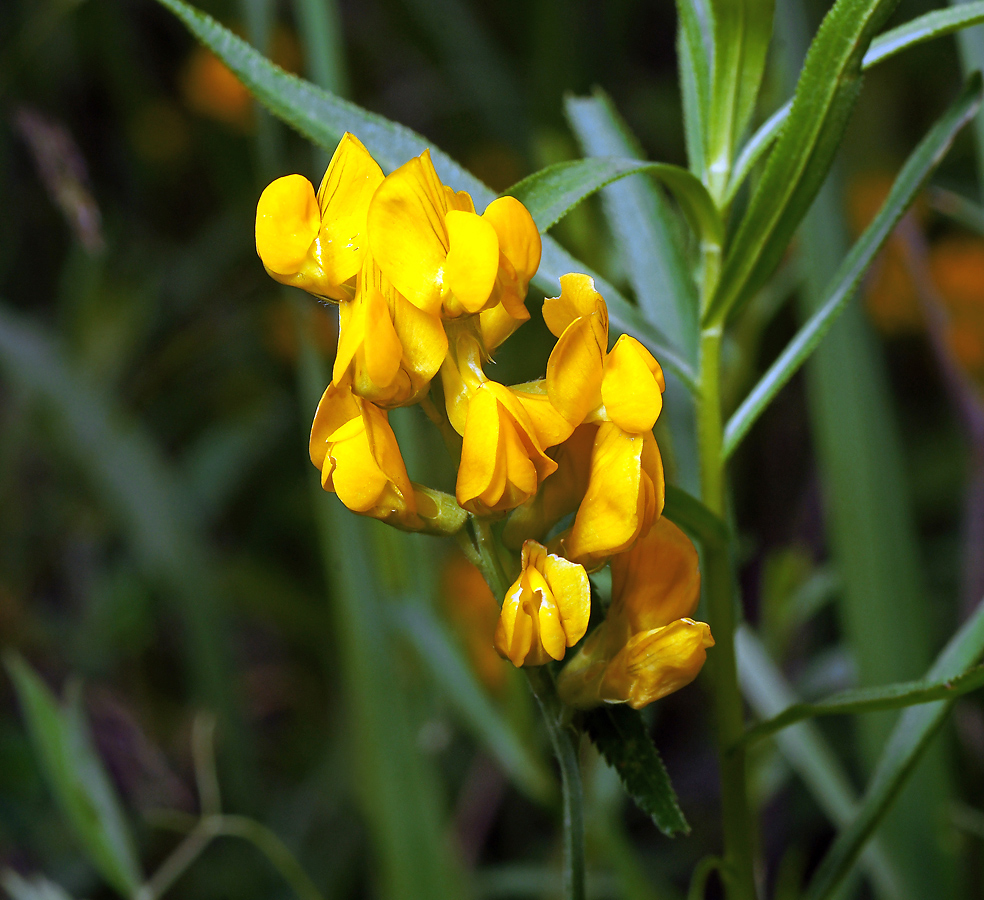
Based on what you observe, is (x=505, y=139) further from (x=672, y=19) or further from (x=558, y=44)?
(x=672, y=19)

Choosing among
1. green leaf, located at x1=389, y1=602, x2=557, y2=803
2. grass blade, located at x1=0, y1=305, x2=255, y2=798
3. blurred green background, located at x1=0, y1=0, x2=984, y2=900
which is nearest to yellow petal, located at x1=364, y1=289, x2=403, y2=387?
blurred green background, located at x1=0, y1=0, x2=984, y2=900

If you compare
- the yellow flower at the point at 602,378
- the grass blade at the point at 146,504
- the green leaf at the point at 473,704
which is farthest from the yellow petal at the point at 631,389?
the grass blade at the point at 146,504

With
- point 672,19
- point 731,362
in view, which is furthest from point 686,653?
point 672,19

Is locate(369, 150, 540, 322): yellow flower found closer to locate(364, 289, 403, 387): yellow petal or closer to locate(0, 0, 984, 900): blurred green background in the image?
locate(364, 289, 403, 387): yellow petal

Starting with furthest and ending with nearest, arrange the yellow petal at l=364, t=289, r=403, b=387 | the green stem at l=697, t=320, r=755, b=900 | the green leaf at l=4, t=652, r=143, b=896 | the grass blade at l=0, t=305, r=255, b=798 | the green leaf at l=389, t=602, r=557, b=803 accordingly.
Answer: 1. the grass blade at l=0, t=305, r=255, b=798
2. the green leaf at l=389, t=602, r=557, b=803
3. the green leaf at l=4, t=652, r=143, b=896
4. the green stem at l=697, t=320, r=755, b=900
5. the yellow petal at l=364, t=289, r=403, b=387

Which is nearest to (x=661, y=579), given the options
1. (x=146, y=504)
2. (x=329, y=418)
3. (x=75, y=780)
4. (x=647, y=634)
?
(x=647, y=634)

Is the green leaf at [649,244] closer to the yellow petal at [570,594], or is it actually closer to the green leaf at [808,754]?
the yellow petal at [570,594]

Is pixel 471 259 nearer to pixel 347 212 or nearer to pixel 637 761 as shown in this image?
pixel 347 212
